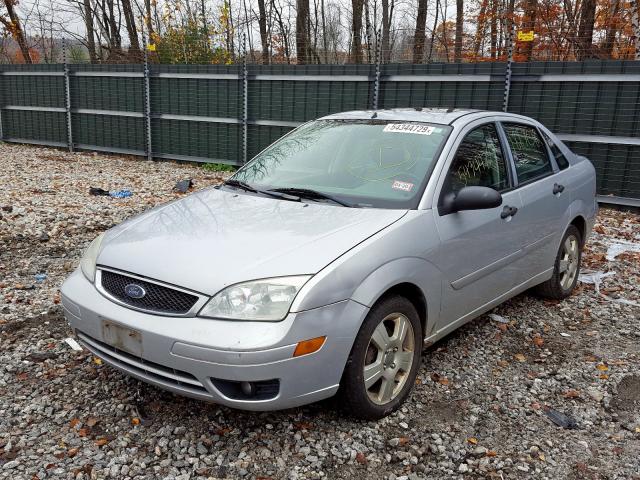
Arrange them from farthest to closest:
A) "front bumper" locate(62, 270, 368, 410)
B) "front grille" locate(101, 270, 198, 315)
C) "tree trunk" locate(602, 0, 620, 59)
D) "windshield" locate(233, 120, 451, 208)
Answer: "tree trunk" locate(602, 0, 620, 59) < "windshield" locate(233, 120, 451, 208) < "front grille" locate(101, 270, 198, 315) < "front bumper" locate(62, 270, 368, 410)

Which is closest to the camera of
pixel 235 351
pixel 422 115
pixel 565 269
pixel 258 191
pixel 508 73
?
pixel 235 351

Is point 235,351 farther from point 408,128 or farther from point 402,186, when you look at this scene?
point 408,128

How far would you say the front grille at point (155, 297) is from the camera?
8.98ft

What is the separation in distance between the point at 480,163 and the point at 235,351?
2245 mm

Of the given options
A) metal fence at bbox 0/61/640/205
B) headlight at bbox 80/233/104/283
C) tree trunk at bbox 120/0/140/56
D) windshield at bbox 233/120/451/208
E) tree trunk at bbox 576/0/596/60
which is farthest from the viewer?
tree trunk at bbox 120/0/140/56

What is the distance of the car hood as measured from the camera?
9.07ft

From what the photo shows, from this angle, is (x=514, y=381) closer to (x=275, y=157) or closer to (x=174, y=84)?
(x=275, y=157)

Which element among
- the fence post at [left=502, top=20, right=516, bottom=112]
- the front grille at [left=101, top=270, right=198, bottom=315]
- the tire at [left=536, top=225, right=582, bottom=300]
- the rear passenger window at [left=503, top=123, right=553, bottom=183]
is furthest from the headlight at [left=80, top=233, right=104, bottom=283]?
the fence post at [left=502, top=20, right=516, bottom=112]

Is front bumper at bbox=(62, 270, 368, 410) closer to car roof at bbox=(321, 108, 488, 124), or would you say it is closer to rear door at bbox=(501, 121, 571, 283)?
car roof at bbox=(321, 108, 488, 124)

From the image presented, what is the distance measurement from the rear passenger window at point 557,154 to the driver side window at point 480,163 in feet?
3.21

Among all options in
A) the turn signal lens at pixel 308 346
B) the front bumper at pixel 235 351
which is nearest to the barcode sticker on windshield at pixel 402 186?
the front bumper at pixel 235 351

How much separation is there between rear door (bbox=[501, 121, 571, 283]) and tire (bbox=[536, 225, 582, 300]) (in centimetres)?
22

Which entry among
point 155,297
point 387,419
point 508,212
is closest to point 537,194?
point 508,212

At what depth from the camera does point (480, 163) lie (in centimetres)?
395
